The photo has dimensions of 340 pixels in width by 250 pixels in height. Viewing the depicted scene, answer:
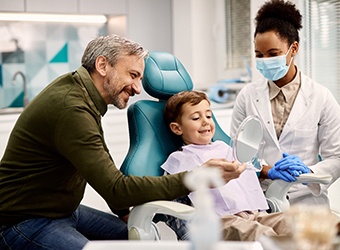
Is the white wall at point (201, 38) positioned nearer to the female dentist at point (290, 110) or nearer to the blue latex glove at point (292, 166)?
the female dentist at point (290, 110)

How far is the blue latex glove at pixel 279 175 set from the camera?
2051 millimetres

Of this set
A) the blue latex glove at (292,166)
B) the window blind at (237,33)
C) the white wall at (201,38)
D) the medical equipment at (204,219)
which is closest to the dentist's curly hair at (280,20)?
the blue latex glove at (292,166)

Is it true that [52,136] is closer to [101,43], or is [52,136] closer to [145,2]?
[101,43]

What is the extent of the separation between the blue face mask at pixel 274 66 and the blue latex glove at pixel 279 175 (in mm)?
434

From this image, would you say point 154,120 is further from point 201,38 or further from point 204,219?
point 201,38

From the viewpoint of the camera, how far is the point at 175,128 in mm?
2174

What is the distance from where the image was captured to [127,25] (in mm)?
4672

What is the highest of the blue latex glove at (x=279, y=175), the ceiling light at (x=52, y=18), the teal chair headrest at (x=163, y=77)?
the ceiling light at (x=52, y=18)

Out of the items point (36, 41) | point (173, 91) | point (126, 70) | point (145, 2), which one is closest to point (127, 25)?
point (145, 2)

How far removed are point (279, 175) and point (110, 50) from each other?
2.82 feet

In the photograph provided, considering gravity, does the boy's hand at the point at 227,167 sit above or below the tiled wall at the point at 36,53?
below

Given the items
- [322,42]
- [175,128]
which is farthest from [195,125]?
[322,42]

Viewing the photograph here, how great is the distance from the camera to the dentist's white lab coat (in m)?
2.26

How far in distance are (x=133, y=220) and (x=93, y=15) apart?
3.17m
